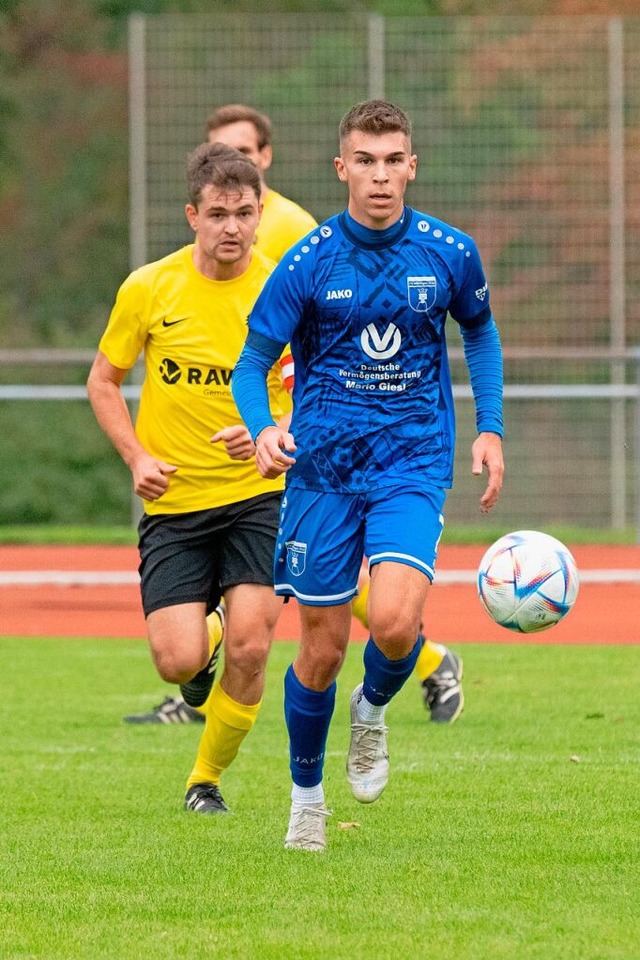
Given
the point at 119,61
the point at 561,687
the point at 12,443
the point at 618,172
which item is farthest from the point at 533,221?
the point at 119,61

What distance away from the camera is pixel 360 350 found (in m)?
5.52

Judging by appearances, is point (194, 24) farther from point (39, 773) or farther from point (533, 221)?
point (39, 773)

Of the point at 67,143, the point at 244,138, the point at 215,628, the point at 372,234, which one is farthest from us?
the point at 67,143

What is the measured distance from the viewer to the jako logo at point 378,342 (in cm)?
551

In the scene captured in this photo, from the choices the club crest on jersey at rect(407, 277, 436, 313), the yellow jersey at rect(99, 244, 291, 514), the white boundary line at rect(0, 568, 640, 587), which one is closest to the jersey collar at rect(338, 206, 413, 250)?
the club crest on jersey at rect(407, 277, 436, 313)

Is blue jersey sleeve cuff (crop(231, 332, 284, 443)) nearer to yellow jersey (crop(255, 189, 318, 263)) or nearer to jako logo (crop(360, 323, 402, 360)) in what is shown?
jako logo (crop(360, 323, 402, 360))

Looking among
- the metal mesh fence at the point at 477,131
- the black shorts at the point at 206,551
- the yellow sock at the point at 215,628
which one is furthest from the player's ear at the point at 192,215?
the metal mesh fence at the point at 477,131

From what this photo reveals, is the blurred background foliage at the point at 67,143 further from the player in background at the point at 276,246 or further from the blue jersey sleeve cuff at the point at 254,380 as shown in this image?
the blue jersey sleeve cuff at the point at 254,380

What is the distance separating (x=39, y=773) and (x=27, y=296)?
1094 inches

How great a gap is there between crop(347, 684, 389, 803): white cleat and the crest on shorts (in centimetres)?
55

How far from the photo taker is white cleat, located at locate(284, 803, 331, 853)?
5.57 m

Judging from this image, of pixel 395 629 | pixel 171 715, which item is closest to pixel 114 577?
pixel 171 715

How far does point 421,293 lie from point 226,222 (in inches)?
49.1

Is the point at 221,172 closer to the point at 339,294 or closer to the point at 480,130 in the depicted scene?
the point at 339,294
